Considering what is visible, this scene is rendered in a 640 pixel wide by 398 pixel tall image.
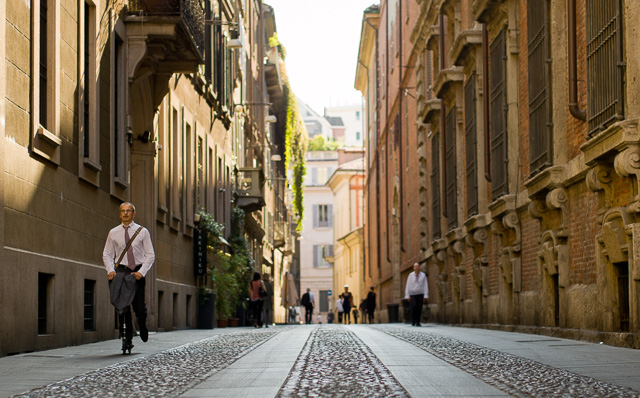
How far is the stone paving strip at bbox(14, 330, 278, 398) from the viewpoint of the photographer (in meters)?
7.45

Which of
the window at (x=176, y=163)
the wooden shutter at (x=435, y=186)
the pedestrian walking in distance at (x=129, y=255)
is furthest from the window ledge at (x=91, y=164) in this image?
the wooden shutter at (x=435, y=186)

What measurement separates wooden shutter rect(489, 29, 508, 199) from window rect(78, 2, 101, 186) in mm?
7316

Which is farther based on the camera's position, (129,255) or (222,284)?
(222,284)

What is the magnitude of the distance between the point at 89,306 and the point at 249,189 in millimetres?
23746

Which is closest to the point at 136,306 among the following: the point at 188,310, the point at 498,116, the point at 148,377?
the point at 148,377

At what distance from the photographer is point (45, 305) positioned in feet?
43.1

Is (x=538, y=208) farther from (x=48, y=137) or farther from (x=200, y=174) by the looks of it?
(x=200, y=174)

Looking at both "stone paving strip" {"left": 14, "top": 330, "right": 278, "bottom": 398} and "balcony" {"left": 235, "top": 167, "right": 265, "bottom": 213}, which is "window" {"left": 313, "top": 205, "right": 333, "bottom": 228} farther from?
"stone paving strip" {"left": 14, "top": 330, "right": 278, "bottom": 398}

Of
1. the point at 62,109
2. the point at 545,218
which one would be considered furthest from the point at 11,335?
the point at 545,218

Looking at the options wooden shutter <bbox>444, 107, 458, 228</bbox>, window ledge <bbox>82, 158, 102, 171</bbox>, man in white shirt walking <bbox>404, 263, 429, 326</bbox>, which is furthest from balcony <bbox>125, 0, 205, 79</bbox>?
man in white shirt walking <bbox>404, 263, 429, 326</bbox>

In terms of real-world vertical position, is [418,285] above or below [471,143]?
below

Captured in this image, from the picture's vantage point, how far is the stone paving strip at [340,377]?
711cm

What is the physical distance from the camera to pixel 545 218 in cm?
1616

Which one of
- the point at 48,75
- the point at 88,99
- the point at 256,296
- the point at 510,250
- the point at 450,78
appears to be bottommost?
the point at 256,296
